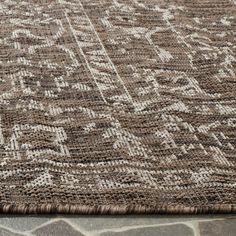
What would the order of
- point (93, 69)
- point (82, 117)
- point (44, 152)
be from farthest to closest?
point (93, 69) < point (82, 117) < point (44, 152)

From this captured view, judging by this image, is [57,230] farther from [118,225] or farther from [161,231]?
[161,231]

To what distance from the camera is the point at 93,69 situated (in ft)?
6.41

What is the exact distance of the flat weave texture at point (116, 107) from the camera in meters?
1.38

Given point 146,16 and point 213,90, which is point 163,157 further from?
point 146,16

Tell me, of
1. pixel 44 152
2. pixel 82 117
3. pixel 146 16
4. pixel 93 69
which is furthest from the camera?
pixel 146 16

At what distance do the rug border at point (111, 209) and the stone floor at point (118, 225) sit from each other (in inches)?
0.5

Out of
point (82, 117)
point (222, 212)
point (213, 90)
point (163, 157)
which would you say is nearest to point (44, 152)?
point (82, 117)

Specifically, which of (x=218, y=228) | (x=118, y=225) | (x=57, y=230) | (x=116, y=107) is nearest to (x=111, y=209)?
(x=118, y=225)

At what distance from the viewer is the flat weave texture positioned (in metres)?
1.38

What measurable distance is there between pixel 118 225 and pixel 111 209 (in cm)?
4

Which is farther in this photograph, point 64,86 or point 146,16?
point 146,16

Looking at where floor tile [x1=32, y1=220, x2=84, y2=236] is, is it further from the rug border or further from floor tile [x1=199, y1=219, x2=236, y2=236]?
floor tile [x1=199, y1=219, x2=236, y2=236]

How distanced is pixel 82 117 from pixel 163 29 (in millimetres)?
785

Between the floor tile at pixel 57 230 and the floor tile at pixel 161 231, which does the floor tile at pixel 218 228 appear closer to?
the floor tile at pixel 161 231
